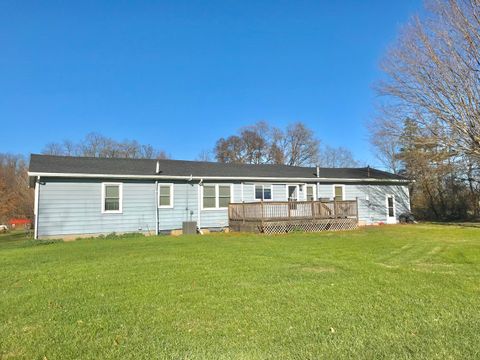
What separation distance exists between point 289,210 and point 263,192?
3.19 metres

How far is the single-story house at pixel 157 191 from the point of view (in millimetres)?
14734

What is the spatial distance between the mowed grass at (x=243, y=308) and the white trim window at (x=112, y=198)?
738cm

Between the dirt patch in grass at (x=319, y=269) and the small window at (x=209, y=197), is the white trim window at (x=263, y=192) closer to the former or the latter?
the small window at (x=209, y=197)

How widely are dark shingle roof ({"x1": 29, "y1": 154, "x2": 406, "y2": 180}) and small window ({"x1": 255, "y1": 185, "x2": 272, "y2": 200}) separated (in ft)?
1.98

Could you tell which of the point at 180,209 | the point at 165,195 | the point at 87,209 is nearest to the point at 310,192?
the point at 180,209

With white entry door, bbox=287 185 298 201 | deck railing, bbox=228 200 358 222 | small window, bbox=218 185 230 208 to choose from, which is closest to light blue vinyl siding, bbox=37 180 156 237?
small window, bbox=218 185 230 208

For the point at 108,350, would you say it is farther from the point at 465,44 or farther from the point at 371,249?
the point at 465,44

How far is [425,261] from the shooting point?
7906 millimetres

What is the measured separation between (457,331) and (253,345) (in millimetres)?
2151

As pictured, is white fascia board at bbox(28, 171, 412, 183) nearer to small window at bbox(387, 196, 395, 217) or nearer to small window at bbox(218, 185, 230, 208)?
small window at bbox(218, 185, 230, 208)

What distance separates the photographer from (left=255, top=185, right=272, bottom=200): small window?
19.0 m

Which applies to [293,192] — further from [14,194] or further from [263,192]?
[14,194]

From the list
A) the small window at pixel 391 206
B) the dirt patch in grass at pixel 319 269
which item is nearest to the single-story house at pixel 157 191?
the small window at pixel 391 206

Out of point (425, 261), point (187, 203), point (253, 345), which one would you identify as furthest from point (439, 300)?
point (187, 203)
